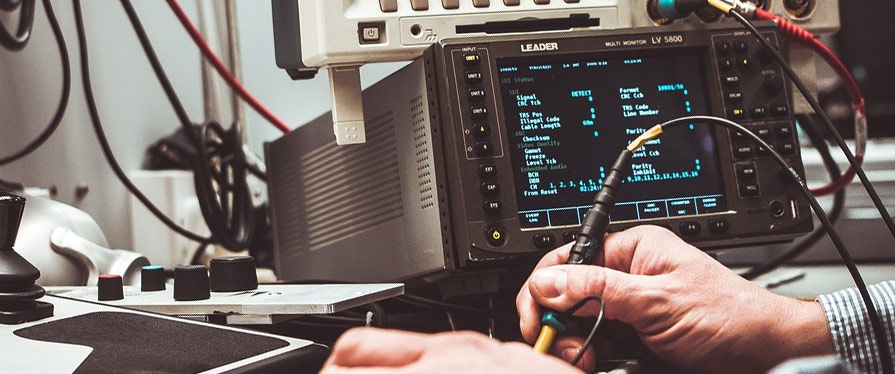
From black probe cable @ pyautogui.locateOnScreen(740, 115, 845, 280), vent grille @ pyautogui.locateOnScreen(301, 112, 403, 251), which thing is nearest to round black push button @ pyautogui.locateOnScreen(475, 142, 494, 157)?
vent grille @ pyautogui.locateOnScreen(301, 112, 403, 251)

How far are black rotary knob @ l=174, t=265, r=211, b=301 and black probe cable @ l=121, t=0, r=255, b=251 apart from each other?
54 cm

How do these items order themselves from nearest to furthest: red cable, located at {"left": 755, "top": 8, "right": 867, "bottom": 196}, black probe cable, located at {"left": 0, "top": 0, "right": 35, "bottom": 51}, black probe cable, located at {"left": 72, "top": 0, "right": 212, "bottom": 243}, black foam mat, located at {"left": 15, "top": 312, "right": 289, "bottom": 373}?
black foam mat, located at {"left": 15, "top": 312, "right": 289, "bottom": 373}, red cable, located at {"left": 755, "top": 8, "right": 867, "bottom": 196}, black probe cable, located at {"left": 0, "top": 0, "right": 35, "bottom": 51}, black probe cable, located at {"left": 72, "top": 0, "right": 212, "bottom": 243}

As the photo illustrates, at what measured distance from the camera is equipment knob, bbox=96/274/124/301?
81 cm

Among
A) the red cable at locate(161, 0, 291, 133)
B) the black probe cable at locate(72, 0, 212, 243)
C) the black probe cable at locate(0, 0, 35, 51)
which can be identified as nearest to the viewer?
the black probe cable at locate(0, 0, 35, 51)

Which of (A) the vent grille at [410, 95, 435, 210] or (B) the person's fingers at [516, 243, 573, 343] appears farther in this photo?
(A) the vent grille at [410, 95, 435, 210]

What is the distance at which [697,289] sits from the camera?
0.68m

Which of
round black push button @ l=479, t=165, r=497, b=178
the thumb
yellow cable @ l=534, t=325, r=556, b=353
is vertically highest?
round black push button @ l=479, t=165, r=497, b=178

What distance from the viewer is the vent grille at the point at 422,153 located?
90 cm

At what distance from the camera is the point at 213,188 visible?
1.33 metres

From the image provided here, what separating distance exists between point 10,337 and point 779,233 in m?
0.71

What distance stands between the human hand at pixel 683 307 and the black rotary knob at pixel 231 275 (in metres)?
0.28

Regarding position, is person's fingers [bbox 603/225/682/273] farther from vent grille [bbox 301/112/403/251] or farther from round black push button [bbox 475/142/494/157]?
vent grille [bbox 301/112/403/251]

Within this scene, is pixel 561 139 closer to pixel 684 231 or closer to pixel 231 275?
pixel 684 231

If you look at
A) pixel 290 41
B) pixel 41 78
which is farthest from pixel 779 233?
pixel 41 78
